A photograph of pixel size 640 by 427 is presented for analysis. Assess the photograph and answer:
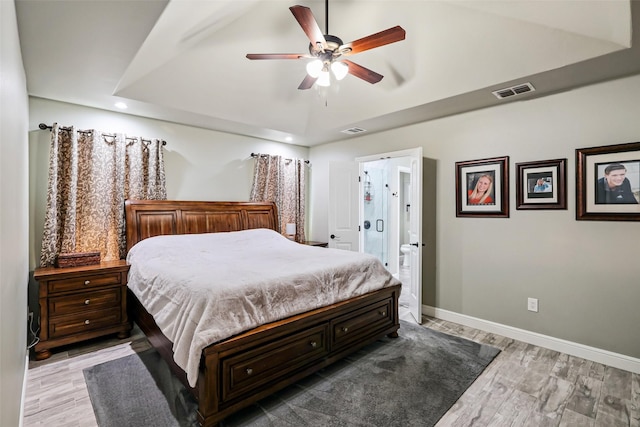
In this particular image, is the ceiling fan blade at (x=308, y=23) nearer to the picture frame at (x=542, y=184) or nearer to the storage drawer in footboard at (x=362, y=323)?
the storage drawer in footboard at (x=362, y=323)

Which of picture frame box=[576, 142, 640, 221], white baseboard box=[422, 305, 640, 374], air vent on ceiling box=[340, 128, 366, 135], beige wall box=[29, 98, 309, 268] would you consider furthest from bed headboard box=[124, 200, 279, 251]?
picture frame box=[576, 142, 640, 221]

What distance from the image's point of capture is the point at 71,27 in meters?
2.10

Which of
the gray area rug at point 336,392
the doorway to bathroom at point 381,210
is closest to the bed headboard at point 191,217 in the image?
the doorway to bathroom at point 381,210

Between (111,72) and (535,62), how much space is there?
12.0 ft

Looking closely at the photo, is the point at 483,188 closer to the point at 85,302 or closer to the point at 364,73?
the point at 364,73

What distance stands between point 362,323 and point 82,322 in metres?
2.71

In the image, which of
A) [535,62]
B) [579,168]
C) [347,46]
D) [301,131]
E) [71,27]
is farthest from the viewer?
[301,131]

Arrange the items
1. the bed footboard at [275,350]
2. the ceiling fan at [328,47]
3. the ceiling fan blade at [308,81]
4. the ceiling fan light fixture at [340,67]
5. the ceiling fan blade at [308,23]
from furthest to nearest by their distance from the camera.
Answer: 1. the ceiling fan blade at [308,81]
2. the ceiling fan light fixture at [340,67]
3. the ceiling fan at [328,47]
4. the ceiling fan blade at [308,23]
5. the bed footboard at [275,350]

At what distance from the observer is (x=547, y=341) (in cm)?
308

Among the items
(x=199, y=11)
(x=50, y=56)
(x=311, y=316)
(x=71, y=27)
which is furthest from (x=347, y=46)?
(x=50, y=56)

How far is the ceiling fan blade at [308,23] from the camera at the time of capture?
2.04 m

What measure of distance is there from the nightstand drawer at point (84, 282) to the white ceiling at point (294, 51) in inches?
72.7

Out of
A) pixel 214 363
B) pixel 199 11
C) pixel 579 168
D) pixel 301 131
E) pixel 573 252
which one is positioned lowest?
pixel 214 363

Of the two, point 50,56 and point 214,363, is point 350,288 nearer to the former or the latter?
point 214,363
